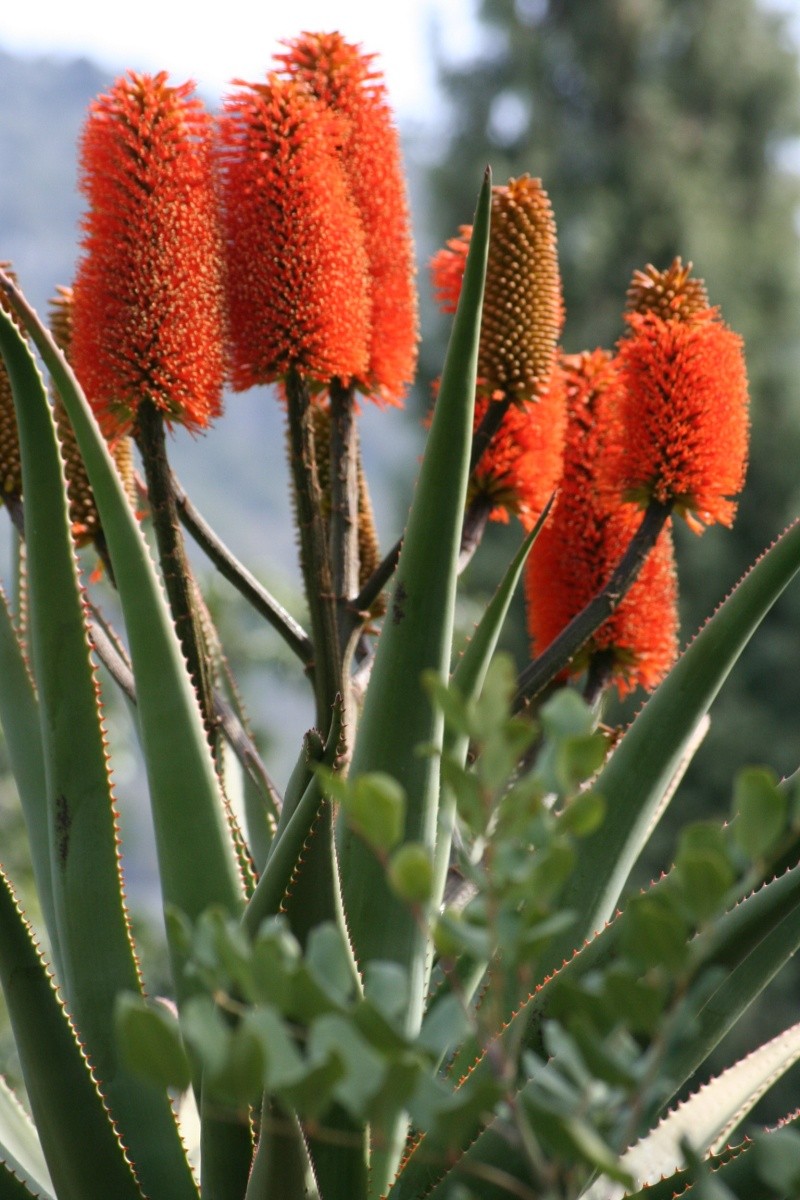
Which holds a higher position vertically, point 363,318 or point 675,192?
point 675,192

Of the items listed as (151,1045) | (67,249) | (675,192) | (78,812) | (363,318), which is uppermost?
(67,249)

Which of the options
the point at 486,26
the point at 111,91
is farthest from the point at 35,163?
the point at 111,91

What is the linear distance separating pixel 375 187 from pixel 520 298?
0.14 metres

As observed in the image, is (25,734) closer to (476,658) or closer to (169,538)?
(169,538)

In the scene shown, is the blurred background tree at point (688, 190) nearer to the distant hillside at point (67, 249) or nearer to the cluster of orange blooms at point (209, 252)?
the cluster of orange blooms at point (209, 252)

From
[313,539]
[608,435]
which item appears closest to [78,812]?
[313,539]

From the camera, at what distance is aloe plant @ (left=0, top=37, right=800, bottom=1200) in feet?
1.22

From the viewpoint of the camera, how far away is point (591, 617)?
1.04 m

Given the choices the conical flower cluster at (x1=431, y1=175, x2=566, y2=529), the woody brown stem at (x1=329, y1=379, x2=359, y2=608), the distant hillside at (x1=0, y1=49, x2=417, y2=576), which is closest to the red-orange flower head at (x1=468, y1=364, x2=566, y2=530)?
the conical flower cluster at (x1=431, y1=175, x2=566, y2=529)

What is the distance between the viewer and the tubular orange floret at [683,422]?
1084 mm

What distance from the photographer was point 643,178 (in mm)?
9117

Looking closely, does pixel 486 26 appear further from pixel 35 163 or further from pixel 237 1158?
pixel 35 163

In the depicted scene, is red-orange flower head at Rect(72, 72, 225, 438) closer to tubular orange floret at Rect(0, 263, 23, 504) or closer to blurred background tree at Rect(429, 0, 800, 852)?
tubular orange floret at Rect(0, 263, 23, 504)

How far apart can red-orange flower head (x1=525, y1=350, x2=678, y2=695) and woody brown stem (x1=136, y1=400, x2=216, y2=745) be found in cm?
35
